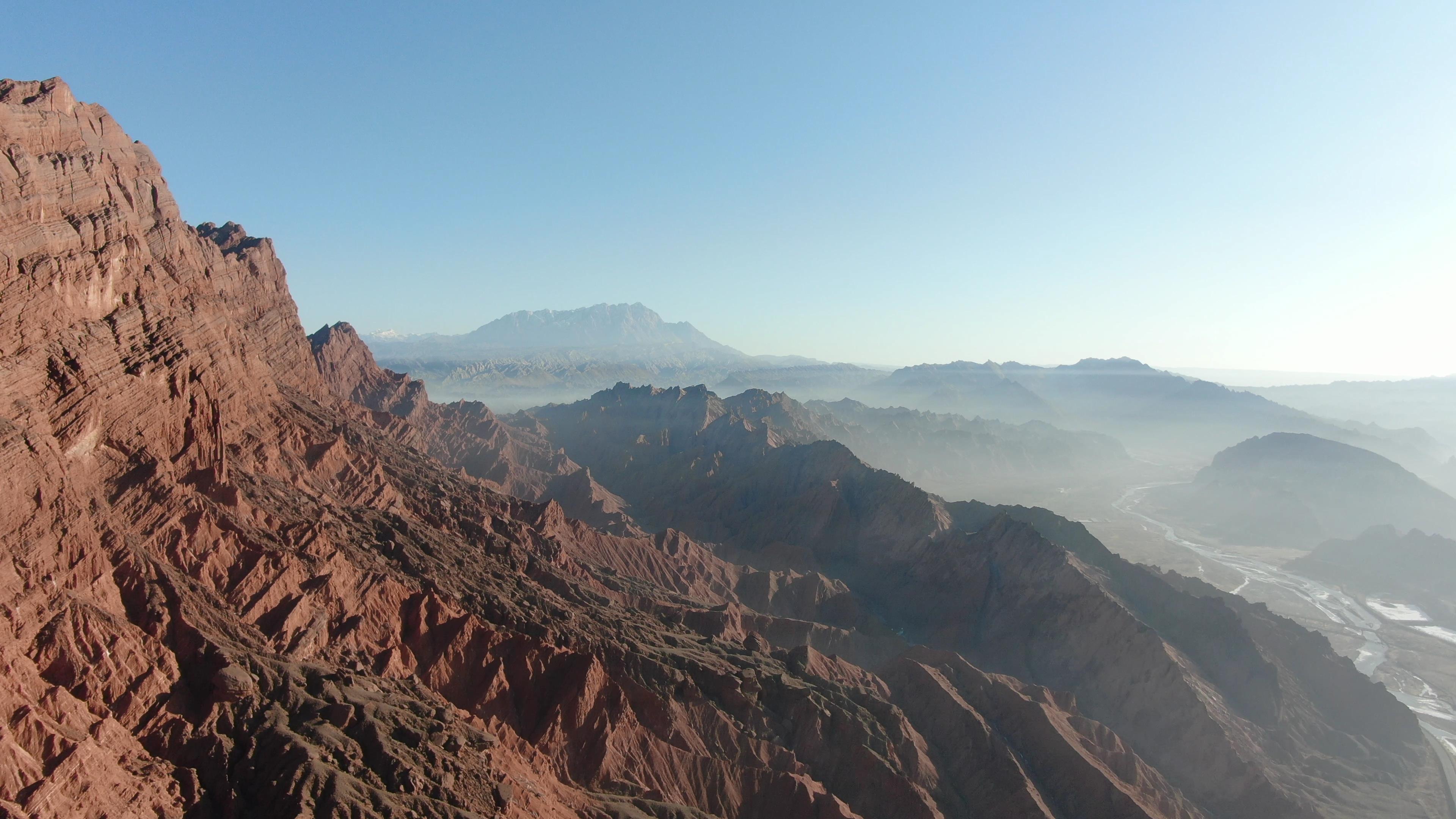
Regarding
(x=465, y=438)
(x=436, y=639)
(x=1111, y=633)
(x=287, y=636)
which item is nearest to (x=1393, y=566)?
(x=1111, y=633)

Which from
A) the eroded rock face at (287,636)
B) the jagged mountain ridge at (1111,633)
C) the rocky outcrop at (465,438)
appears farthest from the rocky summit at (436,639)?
→ the rocky outcrop at (465,438)

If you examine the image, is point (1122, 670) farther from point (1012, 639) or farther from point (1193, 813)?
point (1193, 813)

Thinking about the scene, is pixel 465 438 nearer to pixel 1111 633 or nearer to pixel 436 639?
pixel 436 639

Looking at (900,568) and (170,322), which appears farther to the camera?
(900,568)

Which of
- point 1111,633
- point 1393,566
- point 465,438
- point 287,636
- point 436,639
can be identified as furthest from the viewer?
point 465,438

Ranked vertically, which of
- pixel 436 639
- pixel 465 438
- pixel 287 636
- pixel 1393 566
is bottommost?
pixel 1393 566

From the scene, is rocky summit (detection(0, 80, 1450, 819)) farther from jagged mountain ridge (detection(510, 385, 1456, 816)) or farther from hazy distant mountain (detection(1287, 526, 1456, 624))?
hazy distant mountain (detection(1287, 526, 1456, 624))

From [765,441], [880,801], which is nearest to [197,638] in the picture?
[880,801]

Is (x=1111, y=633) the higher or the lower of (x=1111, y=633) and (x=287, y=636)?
the lower
